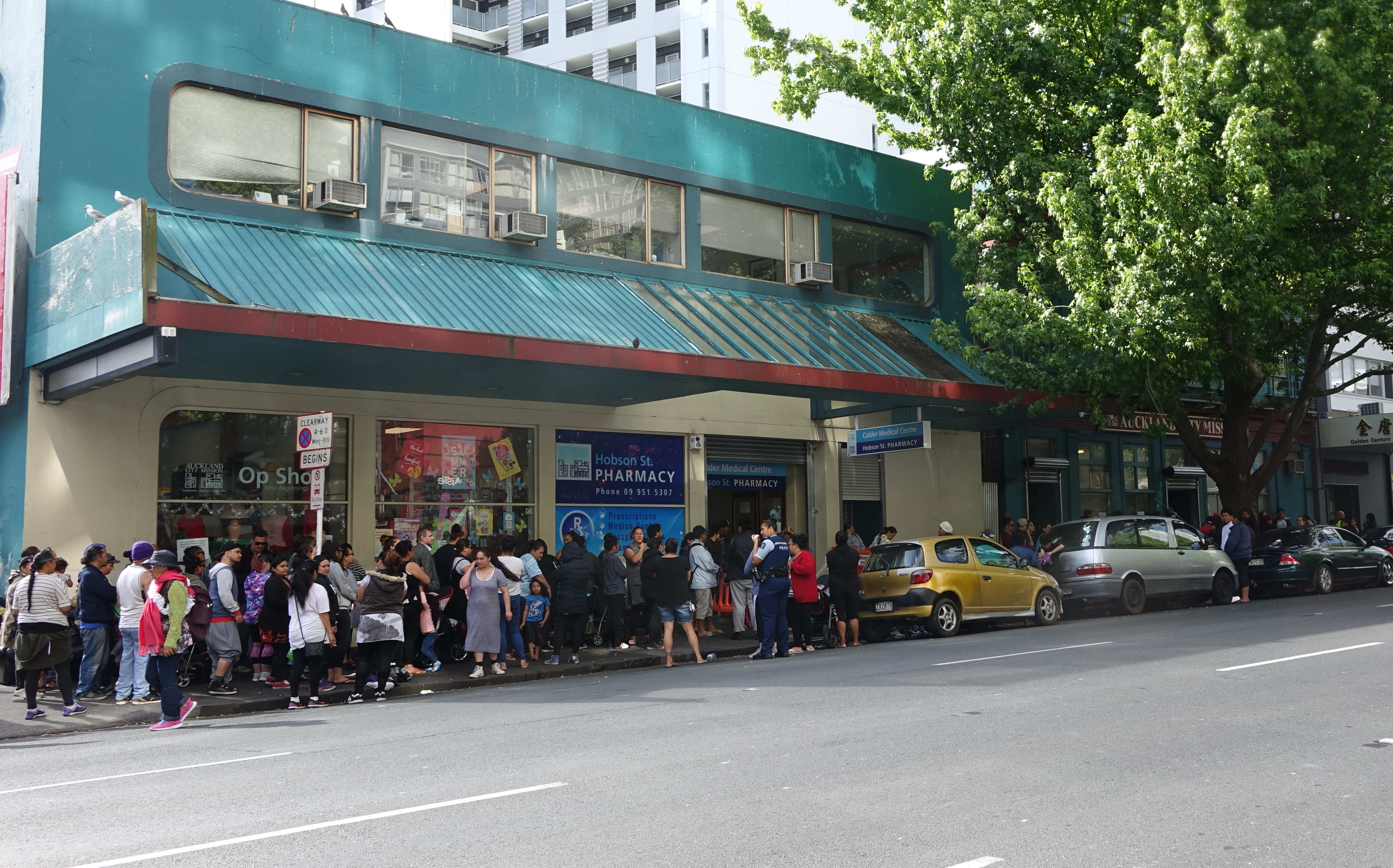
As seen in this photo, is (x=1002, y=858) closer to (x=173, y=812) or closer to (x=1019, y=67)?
(x=173, y=812)

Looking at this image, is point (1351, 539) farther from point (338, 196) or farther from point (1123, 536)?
point (338, 196)

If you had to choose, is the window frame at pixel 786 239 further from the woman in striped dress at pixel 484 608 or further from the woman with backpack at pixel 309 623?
the woman with backpack at pixel 309 623

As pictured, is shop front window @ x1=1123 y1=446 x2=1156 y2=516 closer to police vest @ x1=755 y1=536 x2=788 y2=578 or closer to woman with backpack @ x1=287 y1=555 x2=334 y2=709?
police vest @ x1=755 y1=536 x2=788 y2=578

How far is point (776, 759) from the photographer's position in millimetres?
7871

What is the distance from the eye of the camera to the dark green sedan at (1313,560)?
22.7 m

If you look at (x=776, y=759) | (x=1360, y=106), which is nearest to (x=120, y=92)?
(x=776, y=759)

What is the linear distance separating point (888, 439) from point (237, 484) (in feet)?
33.4

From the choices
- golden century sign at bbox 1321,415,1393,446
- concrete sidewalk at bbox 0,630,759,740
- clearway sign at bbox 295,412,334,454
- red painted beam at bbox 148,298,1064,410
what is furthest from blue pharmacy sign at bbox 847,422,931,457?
golden century sign at bbox 1321,415,1393,446

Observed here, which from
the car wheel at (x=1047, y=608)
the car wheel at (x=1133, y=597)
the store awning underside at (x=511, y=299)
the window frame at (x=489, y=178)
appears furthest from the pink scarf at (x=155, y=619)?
the car wheel at (x=1133, y=597)

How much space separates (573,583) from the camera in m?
15.1

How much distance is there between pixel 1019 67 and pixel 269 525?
15.2m

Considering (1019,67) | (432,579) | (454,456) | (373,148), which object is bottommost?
(432,579)

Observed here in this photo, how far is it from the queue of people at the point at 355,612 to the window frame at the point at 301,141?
175 inches

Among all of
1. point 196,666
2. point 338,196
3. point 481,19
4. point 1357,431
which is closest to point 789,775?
point 196,666
